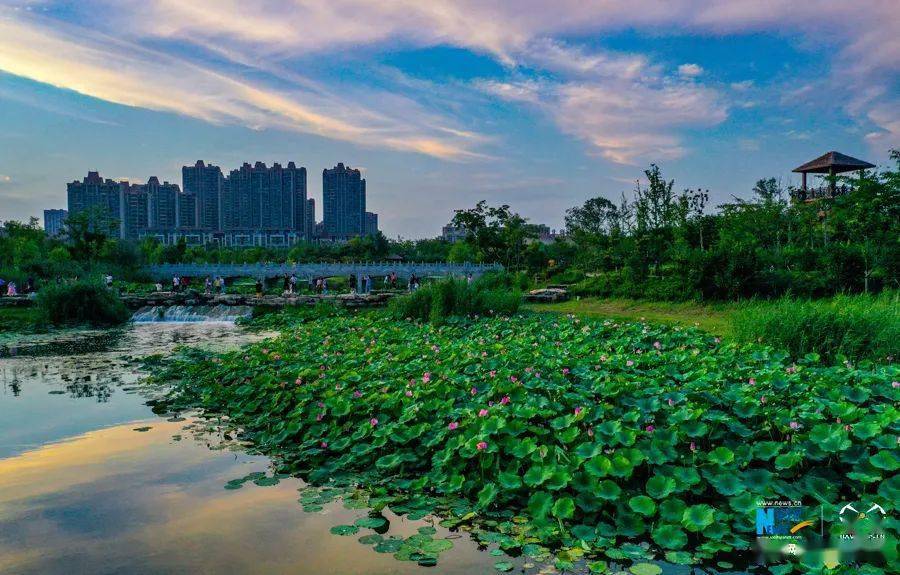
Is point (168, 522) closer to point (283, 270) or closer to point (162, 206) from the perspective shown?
point (283, 270)

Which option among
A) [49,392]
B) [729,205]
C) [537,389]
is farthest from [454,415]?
[729,205]

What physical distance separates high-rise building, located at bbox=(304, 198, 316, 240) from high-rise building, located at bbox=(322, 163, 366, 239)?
207 centimetres

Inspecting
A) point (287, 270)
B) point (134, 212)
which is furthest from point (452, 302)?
point (134, 212)

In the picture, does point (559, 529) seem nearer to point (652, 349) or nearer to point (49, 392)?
point (652, 349)

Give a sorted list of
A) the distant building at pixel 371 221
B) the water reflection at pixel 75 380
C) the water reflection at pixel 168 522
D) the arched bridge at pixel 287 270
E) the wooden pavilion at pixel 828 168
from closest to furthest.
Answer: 1. the water reflection at pixel 168 522
2. the water reflection at pixel 75 380
3. the wooden pavilion at pixel 828 168
4. the arched bridge at pixel 287 270
5. the distant building at pixel 371 221

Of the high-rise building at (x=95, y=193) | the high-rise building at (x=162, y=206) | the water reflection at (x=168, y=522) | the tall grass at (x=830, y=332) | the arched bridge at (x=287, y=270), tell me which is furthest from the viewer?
the high-rise building at (x=162, y=206)

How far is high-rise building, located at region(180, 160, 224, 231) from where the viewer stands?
91.1 meters

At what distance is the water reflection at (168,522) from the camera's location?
11.0 ft

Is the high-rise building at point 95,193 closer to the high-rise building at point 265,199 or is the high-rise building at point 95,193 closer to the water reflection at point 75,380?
the high-rise building at point 265,199

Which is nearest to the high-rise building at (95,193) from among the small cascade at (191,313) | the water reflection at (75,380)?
the small cascade at (191,313)

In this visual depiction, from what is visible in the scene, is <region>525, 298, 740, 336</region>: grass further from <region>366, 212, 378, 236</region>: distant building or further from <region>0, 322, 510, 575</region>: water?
<region>366, 212, 378, 236</region>: distant building

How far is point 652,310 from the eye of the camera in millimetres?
13703

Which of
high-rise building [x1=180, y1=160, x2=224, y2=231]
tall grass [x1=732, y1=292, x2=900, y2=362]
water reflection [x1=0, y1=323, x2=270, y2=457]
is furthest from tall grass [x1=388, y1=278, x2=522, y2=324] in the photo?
high-rise building [x1=180, y1=160, x2=224, y2=231]

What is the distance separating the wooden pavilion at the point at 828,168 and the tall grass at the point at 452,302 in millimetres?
19004
